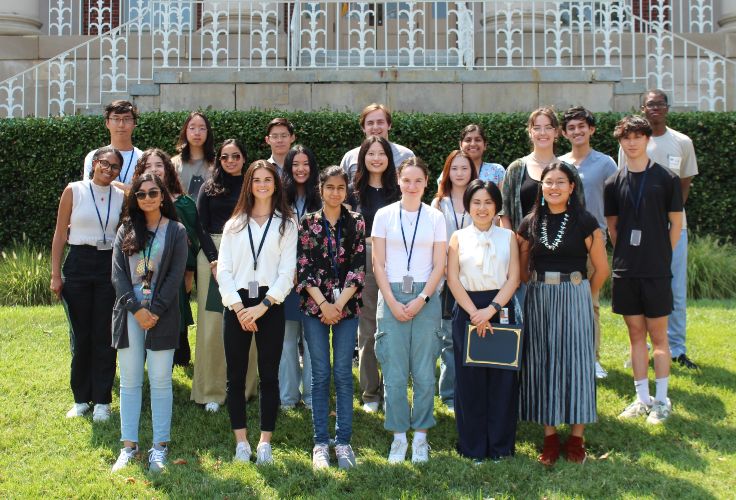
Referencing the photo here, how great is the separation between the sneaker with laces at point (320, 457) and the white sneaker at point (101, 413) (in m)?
1.71

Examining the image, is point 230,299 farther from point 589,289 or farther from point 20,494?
point 589,289

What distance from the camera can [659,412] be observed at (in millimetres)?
5129

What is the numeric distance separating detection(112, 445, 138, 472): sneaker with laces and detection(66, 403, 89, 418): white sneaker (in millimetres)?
922

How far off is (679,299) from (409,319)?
3084 mm

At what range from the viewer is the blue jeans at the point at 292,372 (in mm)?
5473

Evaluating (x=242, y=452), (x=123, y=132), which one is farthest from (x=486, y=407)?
(x=123, y=132)

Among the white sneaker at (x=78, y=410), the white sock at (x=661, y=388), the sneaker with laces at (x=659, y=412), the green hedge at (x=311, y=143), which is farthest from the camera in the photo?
the green hedge at (x=311, y=143)

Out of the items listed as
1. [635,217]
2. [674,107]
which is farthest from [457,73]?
[635,217]

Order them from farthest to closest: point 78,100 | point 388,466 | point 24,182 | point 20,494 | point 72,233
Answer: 1. point 78,100
2. point 24,182
3. point 72,233
4. point 388,466
5. point 20,494

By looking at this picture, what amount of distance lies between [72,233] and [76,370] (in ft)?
3.38

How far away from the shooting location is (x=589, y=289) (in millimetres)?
4703

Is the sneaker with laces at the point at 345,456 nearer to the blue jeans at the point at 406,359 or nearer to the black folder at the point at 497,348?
the blue jeans at the point at 406,359

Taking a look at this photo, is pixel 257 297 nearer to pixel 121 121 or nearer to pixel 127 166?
pixel 127 166

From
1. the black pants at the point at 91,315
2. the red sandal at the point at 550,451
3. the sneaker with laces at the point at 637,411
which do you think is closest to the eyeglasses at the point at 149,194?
the black pants at the point at 91,315
